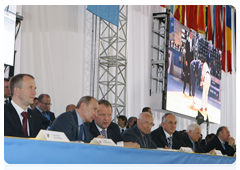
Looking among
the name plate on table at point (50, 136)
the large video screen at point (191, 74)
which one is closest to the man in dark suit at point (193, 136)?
the large video screen at point (191, 74)

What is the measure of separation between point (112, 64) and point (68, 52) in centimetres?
100

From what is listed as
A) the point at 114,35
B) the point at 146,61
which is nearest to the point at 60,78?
the point at 114,35

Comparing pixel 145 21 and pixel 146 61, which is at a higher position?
pixel 145 21

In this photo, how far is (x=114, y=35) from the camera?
6930mm

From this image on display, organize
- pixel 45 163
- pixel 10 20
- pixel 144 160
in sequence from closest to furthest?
pixel 45 163 < pixel 144 160 < pixel 10 20

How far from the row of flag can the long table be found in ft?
17.4

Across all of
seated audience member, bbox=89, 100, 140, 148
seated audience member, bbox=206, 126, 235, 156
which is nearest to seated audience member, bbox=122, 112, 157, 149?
seated audience member, bbox=89, 100, 140, 148

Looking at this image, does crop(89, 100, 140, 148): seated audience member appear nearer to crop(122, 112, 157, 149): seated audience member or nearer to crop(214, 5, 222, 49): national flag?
crop(122, 112, 157, 149): seated audience member

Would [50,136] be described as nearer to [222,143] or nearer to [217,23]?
[222,143]

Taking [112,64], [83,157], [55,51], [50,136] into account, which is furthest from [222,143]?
[50,136]

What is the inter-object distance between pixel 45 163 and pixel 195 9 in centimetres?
735

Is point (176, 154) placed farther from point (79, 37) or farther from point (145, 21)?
point (145, 21)

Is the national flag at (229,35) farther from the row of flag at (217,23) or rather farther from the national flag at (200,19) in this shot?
the national flag at (200,19)

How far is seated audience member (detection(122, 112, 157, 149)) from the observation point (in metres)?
3.67
